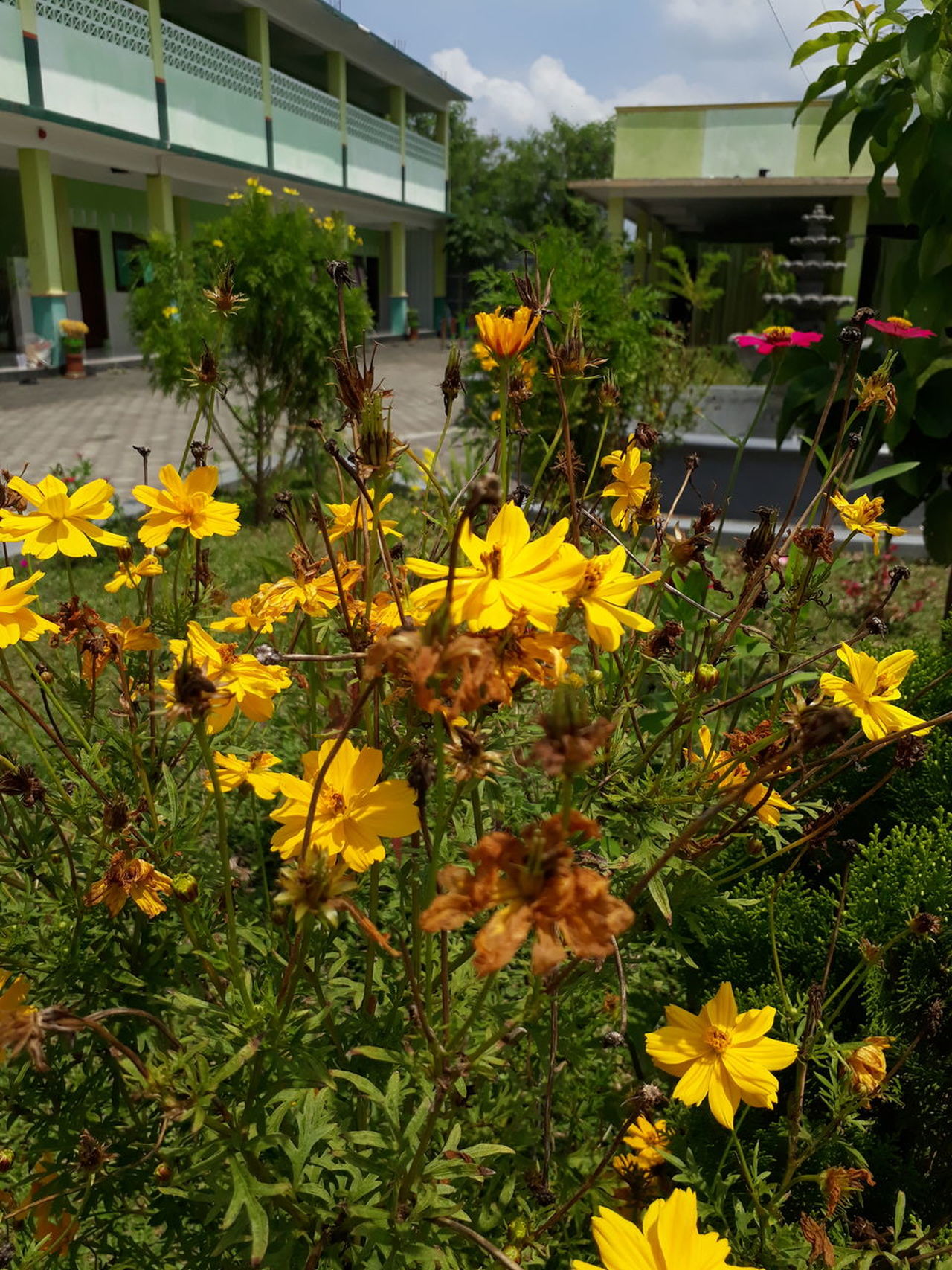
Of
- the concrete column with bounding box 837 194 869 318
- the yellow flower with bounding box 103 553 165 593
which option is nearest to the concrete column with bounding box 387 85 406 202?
the concrete column with bounding box 837 194 869 318

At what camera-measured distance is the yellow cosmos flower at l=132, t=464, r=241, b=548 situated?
1.01 metres

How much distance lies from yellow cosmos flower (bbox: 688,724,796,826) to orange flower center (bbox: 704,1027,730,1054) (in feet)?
0.70

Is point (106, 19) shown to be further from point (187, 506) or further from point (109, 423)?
point (187, 506)

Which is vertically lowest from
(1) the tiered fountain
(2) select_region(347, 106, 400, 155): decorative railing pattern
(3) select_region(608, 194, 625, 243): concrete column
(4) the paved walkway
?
(4) the paved walkway

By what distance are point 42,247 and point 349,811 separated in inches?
534

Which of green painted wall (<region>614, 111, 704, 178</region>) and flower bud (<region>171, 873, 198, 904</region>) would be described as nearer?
flower bud (<region>171, 873, 198, 904</region>)

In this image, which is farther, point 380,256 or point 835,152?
point 380,256

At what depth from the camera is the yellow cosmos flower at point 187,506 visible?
1015mm

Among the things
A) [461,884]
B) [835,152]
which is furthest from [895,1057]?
[835,152]

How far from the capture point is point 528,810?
127cm

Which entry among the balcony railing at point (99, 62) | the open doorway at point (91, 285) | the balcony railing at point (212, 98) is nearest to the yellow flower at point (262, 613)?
the balcony railing at point (99, 62)

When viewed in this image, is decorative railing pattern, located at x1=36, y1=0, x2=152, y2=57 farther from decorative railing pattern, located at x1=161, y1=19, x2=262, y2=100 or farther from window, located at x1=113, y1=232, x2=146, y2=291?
window, located at x1=113, y1=232, x2=146, y2=291

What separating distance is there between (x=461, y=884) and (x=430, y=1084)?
44cm

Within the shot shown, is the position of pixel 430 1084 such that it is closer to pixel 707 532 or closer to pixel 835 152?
pixel 707 532
